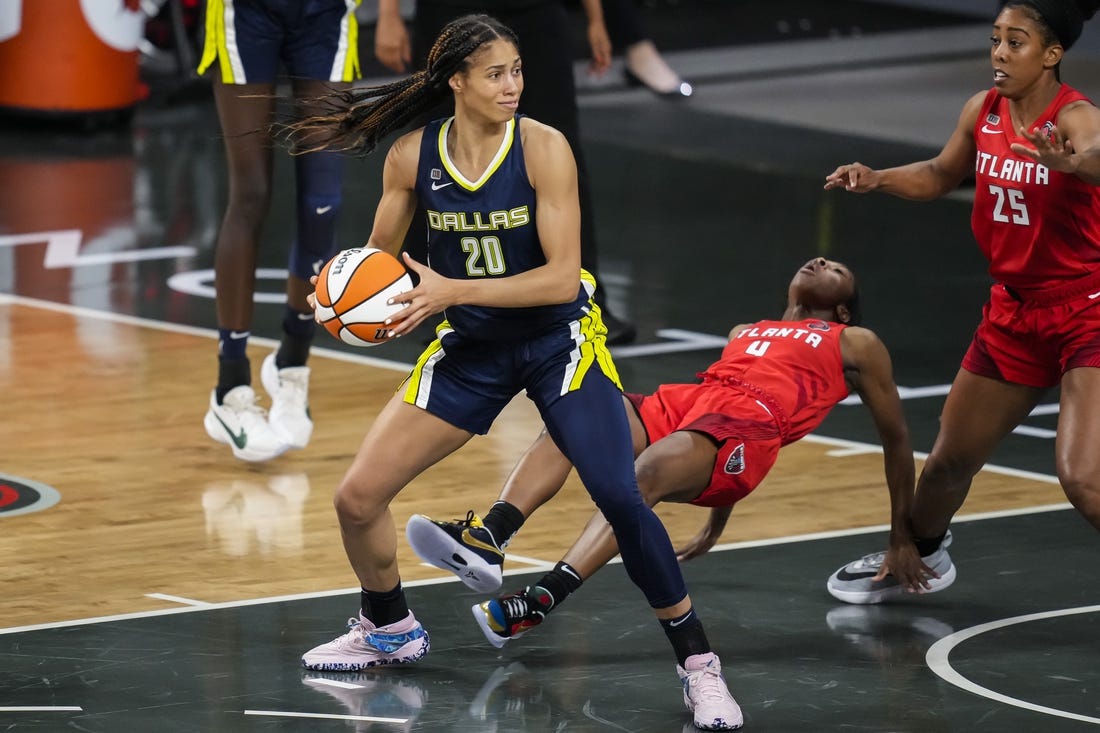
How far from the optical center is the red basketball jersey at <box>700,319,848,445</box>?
6488mm

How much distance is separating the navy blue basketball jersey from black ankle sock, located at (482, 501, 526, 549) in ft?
2.44

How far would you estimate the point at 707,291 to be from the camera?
10828 millimetres

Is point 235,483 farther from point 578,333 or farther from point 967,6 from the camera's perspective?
point 967,6

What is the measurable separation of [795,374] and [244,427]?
233cm

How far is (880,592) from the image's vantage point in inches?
252

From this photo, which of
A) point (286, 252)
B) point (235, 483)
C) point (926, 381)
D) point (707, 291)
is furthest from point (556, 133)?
point (286, 252)

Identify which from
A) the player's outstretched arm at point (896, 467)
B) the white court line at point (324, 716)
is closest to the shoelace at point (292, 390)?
the player's outstretched arm at point (896, 467)

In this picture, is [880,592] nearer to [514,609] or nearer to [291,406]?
[514,609]

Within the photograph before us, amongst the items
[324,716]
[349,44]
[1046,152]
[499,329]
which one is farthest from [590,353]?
[349,44]

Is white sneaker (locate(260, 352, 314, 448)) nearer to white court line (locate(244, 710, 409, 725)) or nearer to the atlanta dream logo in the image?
the atlanta dream logo


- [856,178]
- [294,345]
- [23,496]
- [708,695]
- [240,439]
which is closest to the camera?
[708,695]

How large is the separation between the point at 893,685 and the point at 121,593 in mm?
2356

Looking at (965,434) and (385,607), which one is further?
(965,434)

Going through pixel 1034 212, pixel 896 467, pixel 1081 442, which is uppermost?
pixel 1034 212
